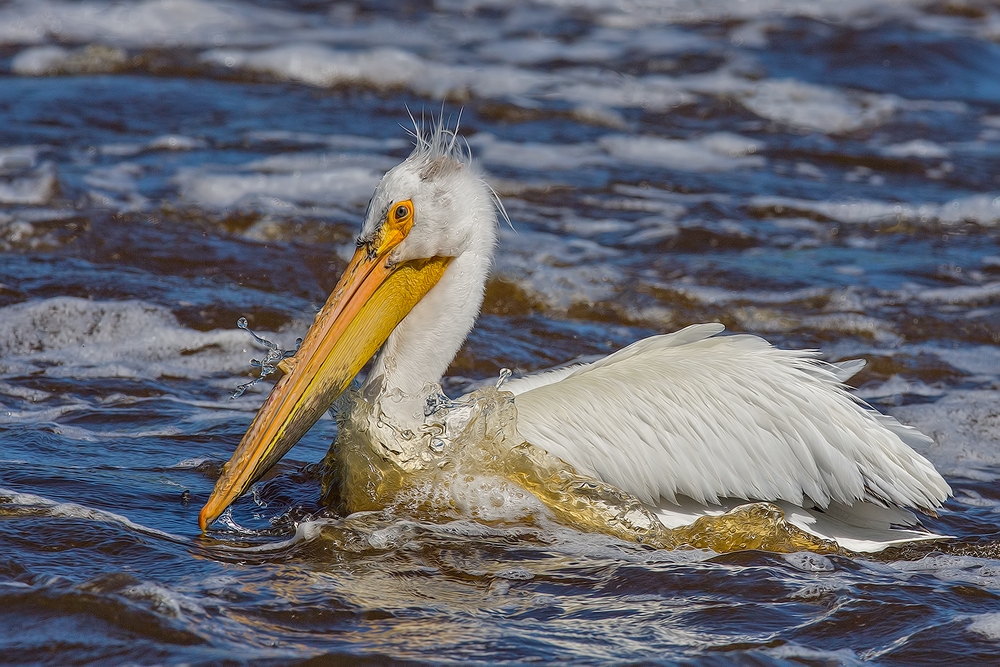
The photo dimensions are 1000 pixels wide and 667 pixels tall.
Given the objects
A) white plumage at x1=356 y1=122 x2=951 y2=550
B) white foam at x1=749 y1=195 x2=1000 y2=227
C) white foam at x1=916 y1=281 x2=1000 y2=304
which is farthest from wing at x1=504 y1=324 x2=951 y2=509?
white foam at x1=749 y1=195 x2=1000 y2=227

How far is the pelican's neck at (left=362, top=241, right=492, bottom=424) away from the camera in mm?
3232

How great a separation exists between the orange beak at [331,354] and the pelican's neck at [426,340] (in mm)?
43

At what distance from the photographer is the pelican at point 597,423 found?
3154 mm

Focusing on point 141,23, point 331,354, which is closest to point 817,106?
point 141,23

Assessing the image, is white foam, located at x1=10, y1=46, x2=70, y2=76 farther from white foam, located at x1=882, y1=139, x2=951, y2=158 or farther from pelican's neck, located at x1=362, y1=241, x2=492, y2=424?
pelican's neck, located at x1=362, y1=241, x2=492, y2=424

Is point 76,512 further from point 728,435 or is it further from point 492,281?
point 492,281

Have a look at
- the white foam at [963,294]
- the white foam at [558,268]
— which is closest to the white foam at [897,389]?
the white foam at [963,294]

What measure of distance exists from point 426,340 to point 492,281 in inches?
80.4

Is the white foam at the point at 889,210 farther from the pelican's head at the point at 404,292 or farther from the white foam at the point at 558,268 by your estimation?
the pelican's head at the point at 404,292

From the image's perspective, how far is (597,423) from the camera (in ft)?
10.5

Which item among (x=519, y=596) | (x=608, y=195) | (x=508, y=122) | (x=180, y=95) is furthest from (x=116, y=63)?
(x=519, y=596)

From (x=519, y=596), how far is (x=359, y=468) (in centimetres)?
62

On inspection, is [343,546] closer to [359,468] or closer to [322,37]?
[359,468]

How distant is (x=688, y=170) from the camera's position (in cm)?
712
